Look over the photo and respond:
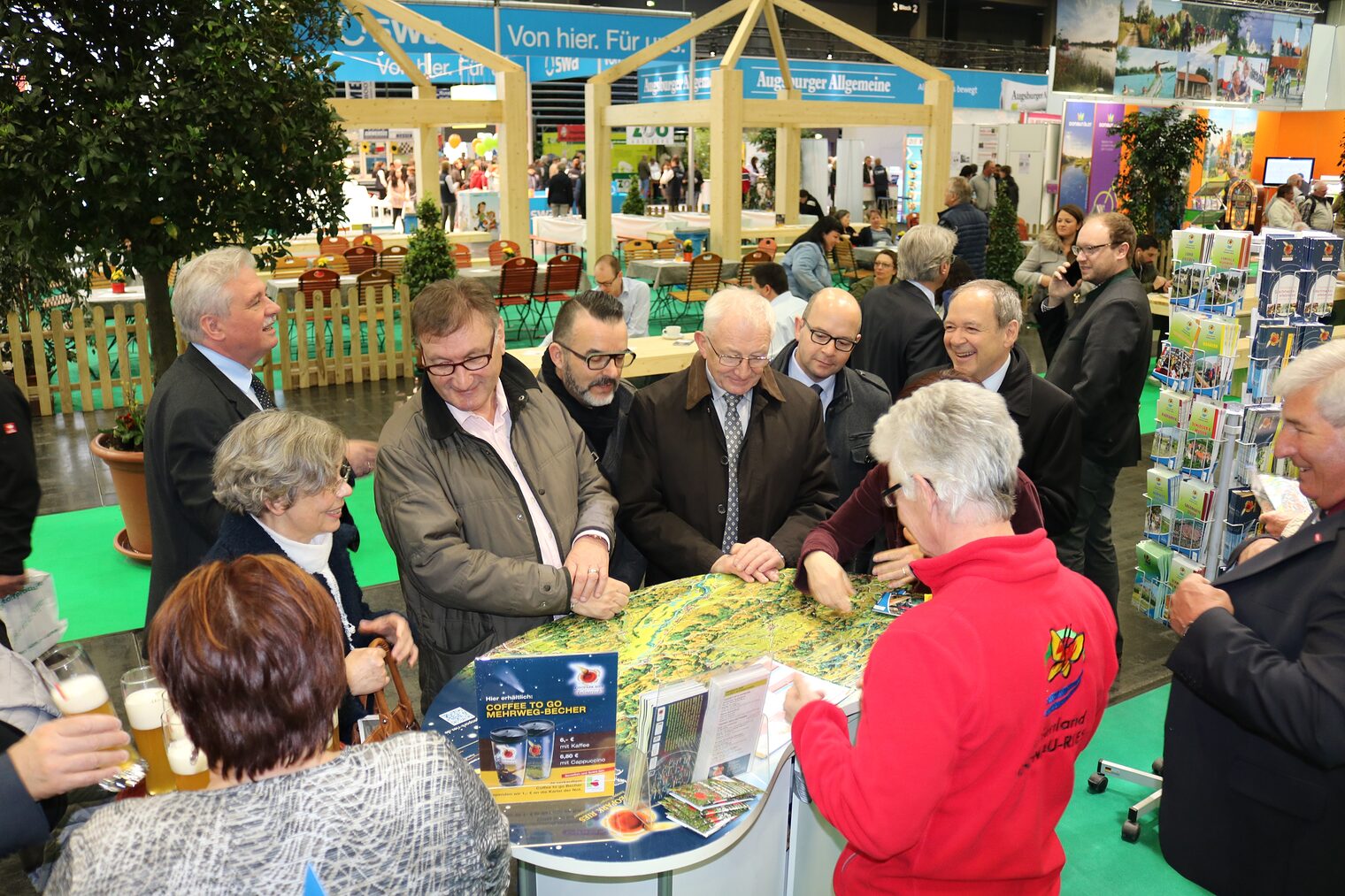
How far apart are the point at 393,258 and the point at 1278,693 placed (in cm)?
1161

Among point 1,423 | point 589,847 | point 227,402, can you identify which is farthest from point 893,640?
point 1,423

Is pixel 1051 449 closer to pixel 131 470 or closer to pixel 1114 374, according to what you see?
pixel 1114 374

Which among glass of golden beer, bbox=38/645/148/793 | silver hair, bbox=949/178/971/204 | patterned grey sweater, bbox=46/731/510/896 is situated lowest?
glass of golden beer, bbox=38/645/148/793

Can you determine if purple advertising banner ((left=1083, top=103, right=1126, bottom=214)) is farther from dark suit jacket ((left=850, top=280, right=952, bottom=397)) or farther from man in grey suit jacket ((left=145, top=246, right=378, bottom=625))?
man in grey suit jacket ((left=145, top=246, right=378, bottom=625))

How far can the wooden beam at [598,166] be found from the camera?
484 inches

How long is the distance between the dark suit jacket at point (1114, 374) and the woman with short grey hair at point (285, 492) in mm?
3481

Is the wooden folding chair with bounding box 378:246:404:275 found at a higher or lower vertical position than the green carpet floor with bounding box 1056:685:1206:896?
higher

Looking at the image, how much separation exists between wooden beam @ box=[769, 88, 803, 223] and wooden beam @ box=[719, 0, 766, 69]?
224 centimetres

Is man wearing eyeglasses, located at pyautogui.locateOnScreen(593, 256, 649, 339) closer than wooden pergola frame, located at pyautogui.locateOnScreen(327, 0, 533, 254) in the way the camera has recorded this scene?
Yes

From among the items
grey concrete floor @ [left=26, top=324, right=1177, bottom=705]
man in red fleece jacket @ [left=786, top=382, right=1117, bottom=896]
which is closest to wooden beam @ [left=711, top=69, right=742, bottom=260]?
grey concrete floor @ [left=26, top=324, right=1177, bottom=705]

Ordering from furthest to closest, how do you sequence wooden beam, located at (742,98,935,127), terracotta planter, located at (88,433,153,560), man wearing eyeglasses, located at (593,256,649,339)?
wooden beam, located at (742,98,935,127) → man wearing eyeglasses, located at (593,256,649,339) → terracotta planter, located at (88,433,153,560)

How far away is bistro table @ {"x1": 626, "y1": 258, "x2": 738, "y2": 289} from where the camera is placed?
39.2ft

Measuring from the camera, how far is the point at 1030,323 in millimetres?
13273

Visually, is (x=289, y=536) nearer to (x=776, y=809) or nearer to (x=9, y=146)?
(x=776, y=809)
